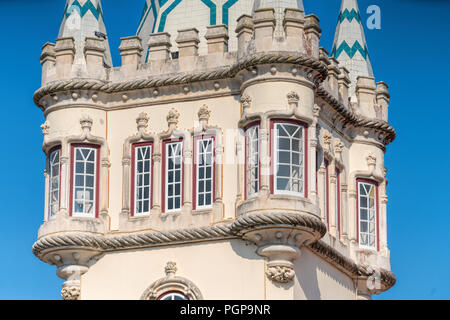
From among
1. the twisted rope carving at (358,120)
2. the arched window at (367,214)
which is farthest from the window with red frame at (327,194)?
the arched window at (367,214)

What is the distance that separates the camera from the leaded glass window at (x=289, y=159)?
47.4 meters

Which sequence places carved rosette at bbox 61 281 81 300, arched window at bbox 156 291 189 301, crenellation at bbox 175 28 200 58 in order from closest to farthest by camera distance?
arched window at bbox 156 291 189 301 → carved rosette at bbox 61 281 81 300 → crenellation at bbox 175 28 200 58

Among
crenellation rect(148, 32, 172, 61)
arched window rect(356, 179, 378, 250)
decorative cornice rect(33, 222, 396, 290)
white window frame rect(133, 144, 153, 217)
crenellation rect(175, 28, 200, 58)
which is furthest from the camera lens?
arched window rect(356, 179, 378, 250)

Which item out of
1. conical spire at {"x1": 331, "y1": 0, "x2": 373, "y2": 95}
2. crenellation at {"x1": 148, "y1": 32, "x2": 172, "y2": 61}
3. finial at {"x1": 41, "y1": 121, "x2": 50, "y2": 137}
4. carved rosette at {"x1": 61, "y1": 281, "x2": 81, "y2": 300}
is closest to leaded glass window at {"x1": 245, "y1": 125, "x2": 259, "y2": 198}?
crenellation at {"x1": 148, "y1": 32, "x2": 172, "y2": 61}

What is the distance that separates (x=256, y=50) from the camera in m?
48.1

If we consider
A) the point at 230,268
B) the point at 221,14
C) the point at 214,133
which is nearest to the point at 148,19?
the point at 221,14

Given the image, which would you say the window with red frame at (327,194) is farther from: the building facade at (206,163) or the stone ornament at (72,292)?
the stone ornament at (72,292)

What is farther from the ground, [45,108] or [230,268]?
[45,108]

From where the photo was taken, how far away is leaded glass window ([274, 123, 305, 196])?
4740 centimetres

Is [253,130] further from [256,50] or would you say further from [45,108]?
[45,108]

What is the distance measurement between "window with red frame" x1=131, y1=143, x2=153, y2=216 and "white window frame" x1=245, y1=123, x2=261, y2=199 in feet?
9.91

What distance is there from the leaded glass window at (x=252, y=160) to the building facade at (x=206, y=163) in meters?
0.04

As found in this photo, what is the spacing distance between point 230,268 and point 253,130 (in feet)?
12.0

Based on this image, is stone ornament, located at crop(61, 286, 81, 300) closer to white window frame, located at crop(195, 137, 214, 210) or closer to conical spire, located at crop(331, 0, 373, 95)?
white window frame, located at crop(195, 137, 214, 210)
